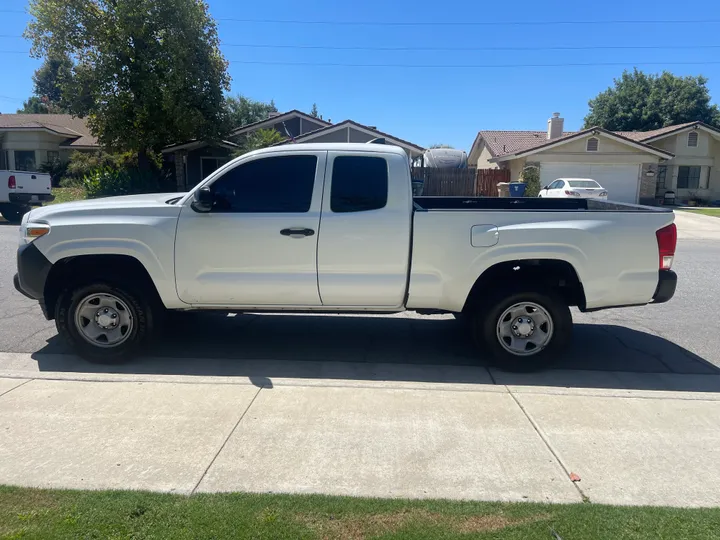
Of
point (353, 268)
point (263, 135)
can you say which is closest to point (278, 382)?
point (353, 268)

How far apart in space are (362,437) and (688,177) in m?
38.2

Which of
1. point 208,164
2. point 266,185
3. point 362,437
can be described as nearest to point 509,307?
point 362,437

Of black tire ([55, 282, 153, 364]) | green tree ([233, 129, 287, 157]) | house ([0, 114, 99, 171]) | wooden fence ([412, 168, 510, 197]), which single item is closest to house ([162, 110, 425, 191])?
wooden fence ([412, 168, 510, 197])

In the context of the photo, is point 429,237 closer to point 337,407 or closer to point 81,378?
point 337,407

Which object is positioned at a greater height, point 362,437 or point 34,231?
point 34,231

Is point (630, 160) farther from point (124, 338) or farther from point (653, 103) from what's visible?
point (124, 338)

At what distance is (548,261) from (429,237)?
1.12 metres

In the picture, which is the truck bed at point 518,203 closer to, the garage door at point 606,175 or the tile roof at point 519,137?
the garage door at point 606,175

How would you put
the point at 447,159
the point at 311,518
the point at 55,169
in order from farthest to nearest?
the point at 55,169
the point at 447,159
the point at 311,518

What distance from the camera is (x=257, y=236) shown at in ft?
16.9

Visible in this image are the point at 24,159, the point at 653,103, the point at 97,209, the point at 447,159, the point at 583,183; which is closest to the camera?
the point at 97,209

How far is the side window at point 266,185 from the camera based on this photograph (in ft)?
17.1

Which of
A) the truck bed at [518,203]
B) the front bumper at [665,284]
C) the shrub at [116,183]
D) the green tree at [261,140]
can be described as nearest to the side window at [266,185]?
the truck bed at [518,203]

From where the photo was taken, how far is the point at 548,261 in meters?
5.20
